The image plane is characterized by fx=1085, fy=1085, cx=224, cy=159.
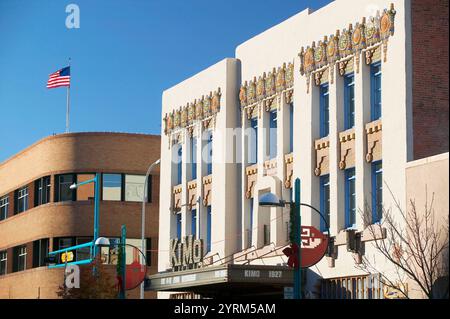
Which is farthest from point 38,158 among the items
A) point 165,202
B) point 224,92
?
point 224,92

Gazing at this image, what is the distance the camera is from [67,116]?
75.2 metres

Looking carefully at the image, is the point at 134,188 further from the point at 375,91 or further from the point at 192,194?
the point at 375,91

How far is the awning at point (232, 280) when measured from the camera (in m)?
39.9

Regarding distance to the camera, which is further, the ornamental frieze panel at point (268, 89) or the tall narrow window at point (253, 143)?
the tall narrow window at point (253, 143)

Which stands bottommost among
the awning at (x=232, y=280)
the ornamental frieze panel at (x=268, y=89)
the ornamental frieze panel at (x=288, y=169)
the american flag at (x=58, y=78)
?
the awning at (x=232, y=280)

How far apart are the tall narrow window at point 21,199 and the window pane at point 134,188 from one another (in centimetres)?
877

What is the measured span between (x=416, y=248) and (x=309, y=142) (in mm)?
9748

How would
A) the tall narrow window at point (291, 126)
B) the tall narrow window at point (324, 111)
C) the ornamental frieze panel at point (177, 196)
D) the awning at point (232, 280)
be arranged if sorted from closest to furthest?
the awning at point (232, 280) < the tall narrow window at point (324, 111) < the tall narrow window at point (291, 126) < the ornamental frieze panel at point (177, 196)

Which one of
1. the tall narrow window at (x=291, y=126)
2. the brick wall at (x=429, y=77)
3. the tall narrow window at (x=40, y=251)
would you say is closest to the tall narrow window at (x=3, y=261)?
the tall narrow window at (x=40, y=251)

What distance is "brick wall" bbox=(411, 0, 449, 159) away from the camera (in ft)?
116

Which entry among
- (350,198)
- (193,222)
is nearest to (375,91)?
(350,198)

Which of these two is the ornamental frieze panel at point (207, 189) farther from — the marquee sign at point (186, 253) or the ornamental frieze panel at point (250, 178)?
the ornamental frieze panel at point (250, 178)

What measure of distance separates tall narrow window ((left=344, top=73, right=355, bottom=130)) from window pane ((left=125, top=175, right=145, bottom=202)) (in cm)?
3153

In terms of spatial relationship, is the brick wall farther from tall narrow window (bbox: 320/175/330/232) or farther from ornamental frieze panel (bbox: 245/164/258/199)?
ornamental frieze panel (bbox: 245/164/258/199)
